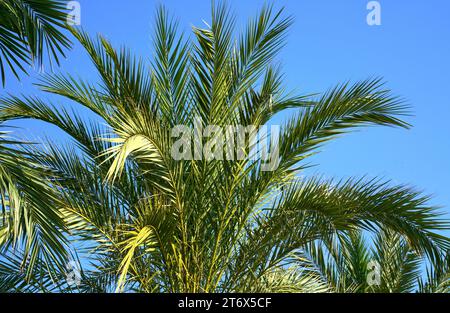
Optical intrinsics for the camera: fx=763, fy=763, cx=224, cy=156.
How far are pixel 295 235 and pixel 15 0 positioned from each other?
12.4 ft

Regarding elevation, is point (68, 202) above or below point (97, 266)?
above

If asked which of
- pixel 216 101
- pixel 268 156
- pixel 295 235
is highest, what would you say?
pixel 216 101

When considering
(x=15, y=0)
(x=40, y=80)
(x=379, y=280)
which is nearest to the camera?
(x=15, y=0)

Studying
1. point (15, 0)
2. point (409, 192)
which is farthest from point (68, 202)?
point (409, 192)

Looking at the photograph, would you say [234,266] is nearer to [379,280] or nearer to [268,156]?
[268,156]

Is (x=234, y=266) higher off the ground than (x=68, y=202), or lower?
lower

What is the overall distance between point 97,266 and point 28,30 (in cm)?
341

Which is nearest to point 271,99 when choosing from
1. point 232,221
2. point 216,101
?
point 216,101

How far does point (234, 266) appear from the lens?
826 centimetres

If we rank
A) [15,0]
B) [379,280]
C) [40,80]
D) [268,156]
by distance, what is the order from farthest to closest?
[379,280] < [40,80] < [268,156] < [15,0]
